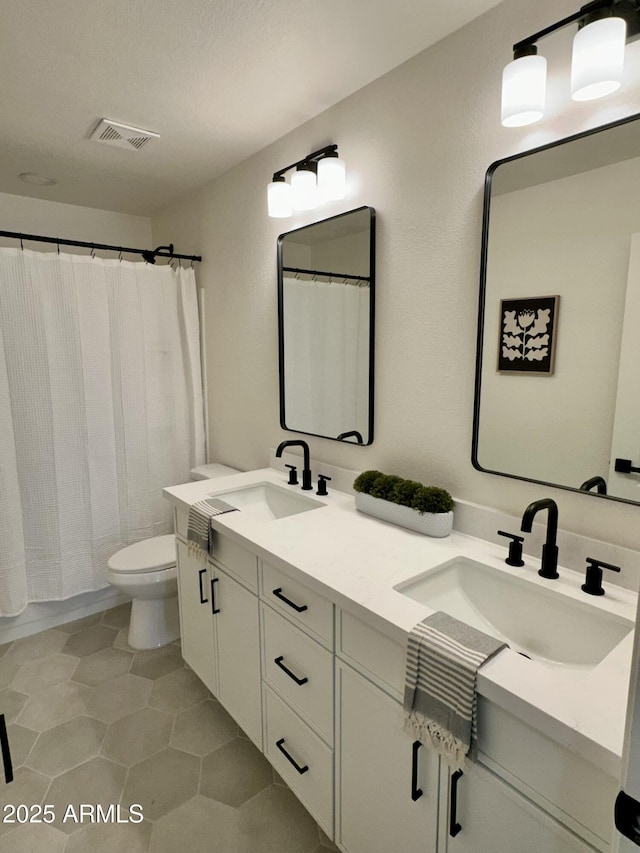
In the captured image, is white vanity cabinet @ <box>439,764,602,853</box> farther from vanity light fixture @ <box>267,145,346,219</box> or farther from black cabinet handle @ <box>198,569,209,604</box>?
vanity light fixture @ <box>267,145,346,219</box>

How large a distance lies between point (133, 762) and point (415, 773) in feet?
4.02

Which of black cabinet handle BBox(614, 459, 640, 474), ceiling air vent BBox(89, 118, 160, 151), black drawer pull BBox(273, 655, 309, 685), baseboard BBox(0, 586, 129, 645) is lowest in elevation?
baseboard BBox(0, 586, 129, 645)

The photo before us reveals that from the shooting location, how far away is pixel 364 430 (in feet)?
5.96

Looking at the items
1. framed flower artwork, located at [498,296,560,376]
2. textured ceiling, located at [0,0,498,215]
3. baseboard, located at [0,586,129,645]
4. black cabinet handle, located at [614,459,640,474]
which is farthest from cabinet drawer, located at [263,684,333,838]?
textured ceiling, located at [0,0,498,215]

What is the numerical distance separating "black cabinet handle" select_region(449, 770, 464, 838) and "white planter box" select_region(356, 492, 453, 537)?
642mm

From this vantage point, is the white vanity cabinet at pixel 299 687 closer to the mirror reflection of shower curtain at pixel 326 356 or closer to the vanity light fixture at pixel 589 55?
the mirror reflection of shower curtain at pixel 326 356

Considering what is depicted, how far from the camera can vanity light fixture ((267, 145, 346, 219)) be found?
1.72 metres

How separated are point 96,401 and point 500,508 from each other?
211cm

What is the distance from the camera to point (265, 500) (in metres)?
2.12

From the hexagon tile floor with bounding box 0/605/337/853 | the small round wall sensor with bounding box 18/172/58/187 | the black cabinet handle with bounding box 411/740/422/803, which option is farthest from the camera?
the small round wall sensor with bounding box 18/172/58/187

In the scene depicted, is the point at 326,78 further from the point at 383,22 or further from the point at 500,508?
the point at 500,508

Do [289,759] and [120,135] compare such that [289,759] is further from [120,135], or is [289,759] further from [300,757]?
[120,135]

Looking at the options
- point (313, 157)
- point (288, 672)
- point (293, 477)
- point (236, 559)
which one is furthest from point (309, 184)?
point (288, 672)

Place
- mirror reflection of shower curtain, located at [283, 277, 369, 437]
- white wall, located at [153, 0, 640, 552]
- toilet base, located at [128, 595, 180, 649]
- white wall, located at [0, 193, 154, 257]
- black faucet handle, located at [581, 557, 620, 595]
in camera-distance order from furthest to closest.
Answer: white wall, located at [0, 193, 154, 257] < toilet base, located at [128, 595, 180, 649] < mirror reflection of shower curtain, located at [283, 277, 369, 437] < white wall, located at [153, 0, 640, 552] < black faucet handle, located at [581, 557, 620, 595]
